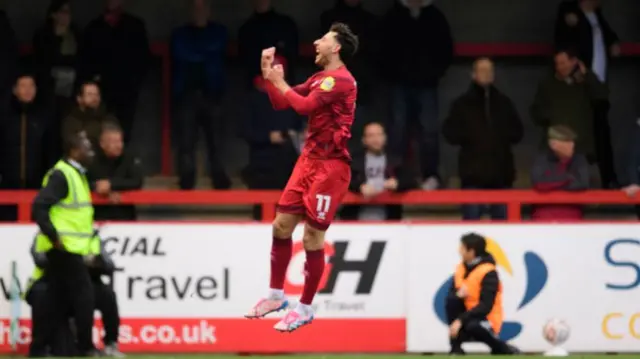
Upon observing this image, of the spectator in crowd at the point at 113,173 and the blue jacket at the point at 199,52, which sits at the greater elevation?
the blue jacket at the point at 199,52

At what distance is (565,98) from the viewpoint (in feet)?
56.7

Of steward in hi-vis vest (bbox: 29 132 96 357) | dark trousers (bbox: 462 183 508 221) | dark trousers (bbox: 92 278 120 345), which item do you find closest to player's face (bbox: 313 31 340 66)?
steward in hi-vis vest (bbox: 29 132 96 357)

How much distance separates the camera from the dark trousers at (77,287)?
1434 cm

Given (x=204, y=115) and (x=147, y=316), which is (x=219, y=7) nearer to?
(x=204, y=115)

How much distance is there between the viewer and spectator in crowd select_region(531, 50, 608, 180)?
56.5 ft

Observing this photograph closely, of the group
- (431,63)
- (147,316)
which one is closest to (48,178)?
(147,316)

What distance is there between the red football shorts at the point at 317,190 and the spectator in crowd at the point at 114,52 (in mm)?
5588

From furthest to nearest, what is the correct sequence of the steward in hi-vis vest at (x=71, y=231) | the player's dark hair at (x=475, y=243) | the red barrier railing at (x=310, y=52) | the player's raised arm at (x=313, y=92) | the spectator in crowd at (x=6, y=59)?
the red barrier railing at (x=310, y=52), the spectator in crowd at (x=6, y=59), the player's dark hair at (x=475, y=243), the steward in hi-vis vest at (x=71, y=231), the player's raised arm at (x=313, y=92)

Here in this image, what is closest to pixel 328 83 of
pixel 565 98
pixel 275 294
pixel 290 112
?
pixel 275 294

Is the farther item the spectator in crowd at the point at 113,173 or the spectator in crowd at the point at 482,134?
the spectator in crowd at the point at 482,134

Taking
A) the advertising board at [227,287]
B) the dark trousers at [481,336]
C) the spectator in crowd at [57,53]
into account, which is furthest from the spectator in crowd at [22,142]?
the dark trousers at [481,336]

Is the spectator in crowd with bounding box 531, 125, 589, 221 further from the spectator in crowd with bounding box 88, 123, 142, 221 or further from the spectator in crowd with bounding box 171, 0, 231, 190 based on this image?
the spectator in crowd with bounding box 88, 123, 142, 221

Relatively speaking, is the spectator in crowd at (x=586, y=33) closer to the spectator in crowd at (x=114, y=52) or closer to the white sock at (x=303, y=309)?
the spectator in crowd at (x=114, y=52)

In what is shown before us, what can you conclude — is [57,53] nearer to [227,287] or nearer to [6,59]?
[6,59]
